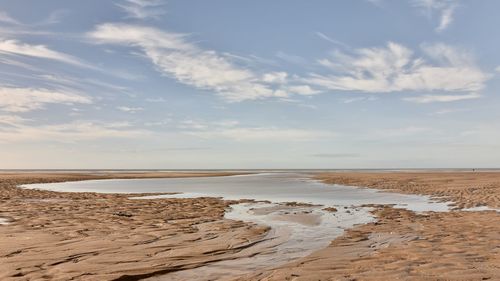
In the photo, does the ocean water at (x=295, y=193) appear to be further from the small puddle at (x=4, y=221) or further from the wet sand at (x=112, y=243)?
the small puddle at (x=4, y=221)

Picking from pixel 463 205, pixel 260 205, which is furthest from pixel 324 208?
pixel 463 205

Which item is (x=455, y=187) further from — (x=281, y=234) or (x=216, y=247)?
(x=216, y=247)

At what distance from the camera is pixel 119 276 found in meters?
8.05

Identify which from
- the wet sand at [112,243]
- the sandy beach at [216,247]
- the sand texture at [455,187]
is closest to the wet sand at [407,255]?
the sandy beach at [216,247]

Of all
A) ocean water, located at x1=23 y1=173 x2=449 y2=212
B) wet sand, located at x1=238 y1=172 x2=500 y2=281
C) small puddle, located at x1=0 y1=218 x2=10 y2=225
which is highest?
small puddle, located at x1=0 y1=218 x2=10 y2=225

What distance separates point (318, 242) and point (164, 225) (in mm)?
5910

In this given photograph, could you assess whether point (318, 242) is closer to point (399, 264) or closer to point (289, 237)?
point (289, 237)

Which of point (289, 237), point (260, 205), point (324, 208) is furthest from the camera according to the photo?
point (260, 205)

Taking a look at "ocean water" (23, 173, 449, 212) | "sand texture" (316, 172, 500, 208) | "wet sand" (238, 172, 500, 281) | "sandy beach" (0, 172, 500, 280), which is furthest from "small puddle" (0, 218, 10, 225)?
"sand texture" (316, 172, 500, 208)

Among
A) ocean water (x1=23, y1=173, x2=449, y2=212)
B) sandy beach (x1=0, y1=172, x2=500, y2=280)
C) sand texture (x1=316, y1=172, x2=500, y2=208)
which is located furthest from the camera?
ocean water (x1=23, y1=173, x2=449, y2=212)

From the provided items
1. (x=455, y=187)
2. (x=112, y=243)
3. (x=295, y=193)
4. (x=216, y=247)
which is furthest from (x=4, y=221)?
(x=455, y=187)

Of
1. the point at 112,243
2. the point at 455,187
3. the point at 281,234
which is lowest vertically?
the point at 281,234

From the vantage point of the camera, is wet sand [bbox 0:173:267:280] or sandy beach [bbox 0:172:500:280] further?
wet sand [bbox 0:173:267:280]

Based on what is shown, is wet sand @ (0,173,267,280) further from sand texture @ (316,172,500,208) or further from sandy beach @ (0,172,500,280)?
sand texture @ (316,172,500,208)
